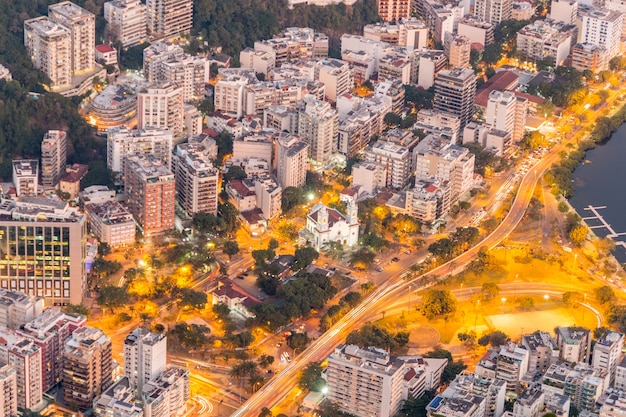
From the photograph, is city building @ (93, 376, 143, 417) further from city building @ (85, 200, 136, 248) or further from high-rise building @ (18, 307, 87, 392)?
city building @ (85, 200, 136, 248)

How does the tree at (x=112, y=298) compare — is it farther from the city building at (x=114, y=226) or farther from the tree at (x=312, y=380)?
the tree at (x=312, y=380)

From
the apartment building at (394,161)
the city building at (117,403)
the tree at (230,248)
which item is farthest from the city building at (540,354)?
the apartment building at (394,161)

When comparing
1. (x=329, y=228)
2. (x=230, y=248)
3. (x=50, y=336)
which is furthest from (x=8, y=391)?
(x=329, y=228)

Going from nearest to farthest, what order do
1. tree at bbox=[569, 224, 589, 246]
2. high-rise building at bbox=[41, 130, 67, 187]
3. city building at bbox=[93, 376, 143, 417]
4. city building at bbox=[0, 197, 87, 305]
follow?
1. city building at bbox=[93, 376, 143, 417]
2. city building at bbox=[0, 197, 87, 305]
3. tree at bbox=[569, 224, 589, 246]
4. high-rise building at bbox=[41, 130, 67, 187]

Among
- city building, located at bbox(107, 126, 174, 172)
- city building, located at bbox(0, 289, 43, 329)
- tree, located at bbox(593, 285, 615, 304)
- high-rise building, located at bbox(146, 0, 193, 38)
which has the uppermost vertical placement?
high-rise building, located at bbox(146, 0, 193, 38)

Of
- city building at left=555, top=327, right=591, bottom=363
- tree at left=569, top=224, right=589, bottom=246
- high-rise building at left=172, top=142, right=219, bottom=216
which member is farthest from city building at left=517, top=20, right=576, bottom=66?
city building at left=555, top=327, right=591, bottom=363

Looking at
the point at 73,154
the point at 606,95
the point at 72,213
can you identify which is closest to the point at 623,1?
the point at 606,95

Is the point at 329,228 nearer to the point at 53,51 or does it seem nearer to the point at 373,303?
the point at 373,303
